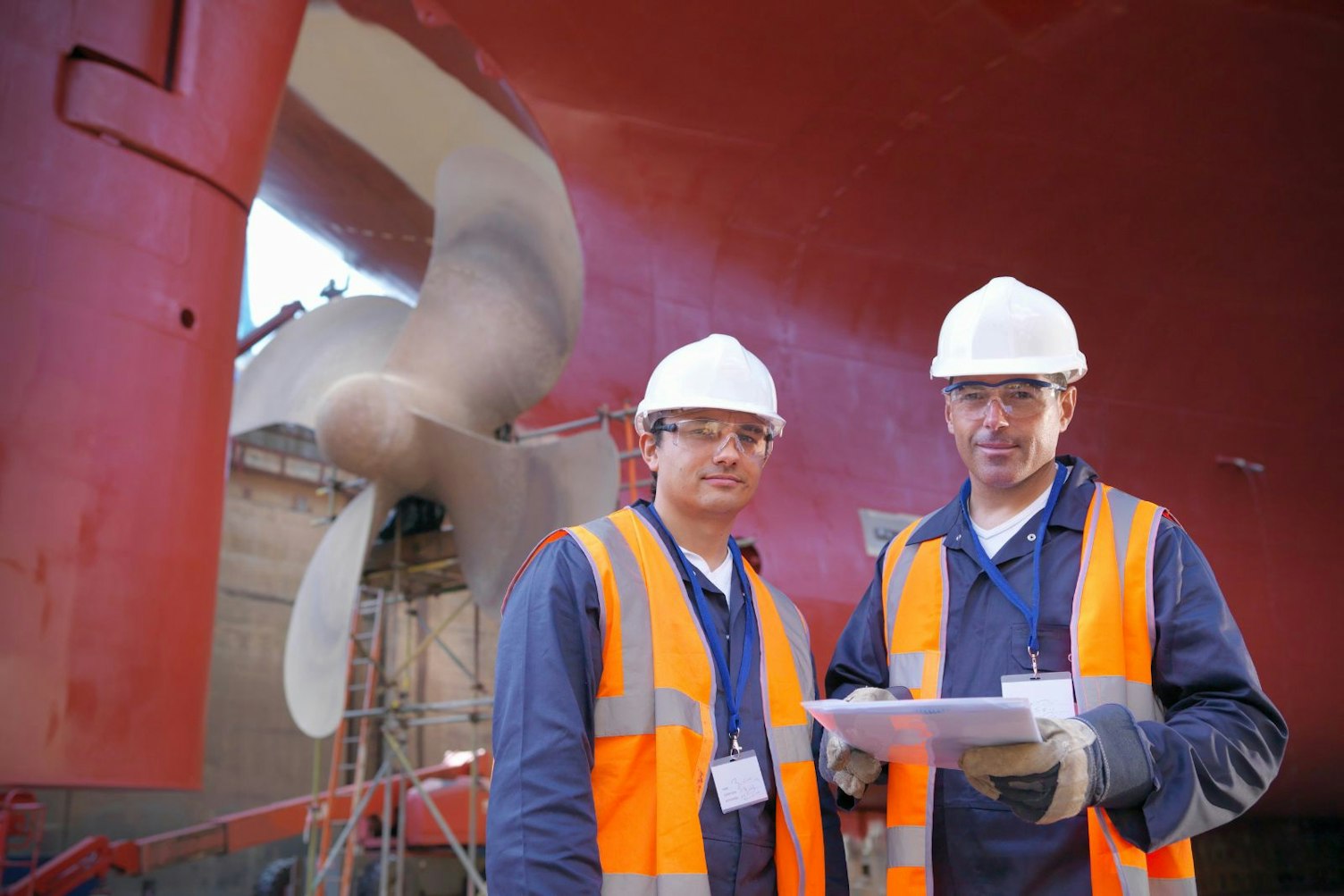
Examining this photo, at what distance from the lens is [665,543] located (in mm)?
2463

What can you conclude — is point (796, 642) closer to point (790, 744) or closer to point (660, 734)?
point (790, 744)

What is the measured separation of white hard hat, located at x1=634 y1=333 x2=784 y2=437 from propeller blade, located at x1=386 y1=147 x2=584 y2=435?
4.02 m

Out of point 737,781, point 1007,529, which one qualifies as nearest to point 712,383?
point 1007,529

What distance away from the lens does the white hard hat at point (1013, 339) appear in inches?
92.4

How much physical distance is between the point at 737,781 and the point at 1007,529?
725 mm

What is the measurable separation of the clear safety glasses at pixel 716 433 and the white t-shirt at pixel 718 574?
0.23 m

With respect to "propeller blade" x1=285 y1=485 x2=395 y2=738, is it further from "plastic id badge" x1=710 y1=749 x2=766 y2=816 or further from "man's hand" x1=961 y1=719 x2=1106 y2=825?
"man's hand" x1=961 y1=719 x2=1106 y2=825

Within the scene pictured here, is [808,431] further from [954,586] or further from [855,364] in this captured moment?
[954,586]

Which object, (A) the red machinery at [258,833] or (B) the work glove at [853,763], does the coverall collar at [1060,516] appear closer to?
(B) the work glove at [853,763]

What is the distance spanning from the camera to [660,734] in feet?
7.18

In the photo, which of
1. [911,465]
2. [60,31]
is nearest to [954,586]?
[60,31]

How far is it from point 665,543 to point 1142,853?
1.03 metres

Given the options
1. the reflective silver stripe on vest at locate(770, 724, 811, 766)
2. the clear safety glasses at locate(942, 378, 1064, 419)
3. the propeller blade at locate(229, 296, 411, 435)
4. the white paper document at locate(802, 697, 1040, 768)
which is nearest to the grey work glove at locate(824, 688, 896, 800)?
the reflective silver stripe on vest at locate(770, 724, 811, 766)

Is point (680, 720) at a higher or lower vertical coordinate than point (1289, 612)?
lower
